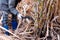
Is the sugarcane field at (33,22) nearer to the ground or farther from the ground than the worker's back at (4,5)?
nearer to the ground

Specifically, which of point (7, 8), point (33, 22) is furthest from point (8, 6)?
point (33, 22)

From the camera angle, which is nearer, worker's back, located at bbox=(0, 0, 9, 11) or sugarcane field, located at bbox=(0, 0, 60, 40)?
sugarcane field, located at bbox=(0, 0, 60, 40)

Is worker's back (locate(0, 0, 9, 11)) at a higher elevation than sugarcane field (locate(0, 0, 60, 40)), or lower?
higher

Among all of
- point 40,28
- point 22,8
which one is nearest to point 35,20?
point 40,28

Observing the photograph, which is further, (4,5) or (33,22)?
(4,5)

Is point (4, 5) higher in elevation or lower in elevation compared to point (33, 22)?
higher

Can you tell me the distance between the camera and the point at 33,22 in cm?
209

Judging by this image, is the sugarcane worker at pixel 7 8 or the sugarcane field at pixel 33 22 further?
the sugarcane worker at pixel 7 8

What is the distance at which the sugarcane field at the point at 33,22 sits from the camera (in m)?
1.96

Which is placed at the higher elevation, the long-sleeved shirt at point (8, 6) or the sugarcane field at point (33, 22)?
the long-sleeved shirt at point (8, 6)

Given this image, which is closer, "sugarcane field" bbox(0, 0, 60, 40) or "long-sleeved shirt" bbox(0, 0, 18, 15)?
"sugarcane field" bbox(0, 0, 60, 40)

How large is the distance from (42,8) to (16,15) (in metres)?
0.36

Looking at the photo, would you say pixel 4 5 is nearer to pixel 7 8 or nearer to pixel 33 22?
pixel 7 8

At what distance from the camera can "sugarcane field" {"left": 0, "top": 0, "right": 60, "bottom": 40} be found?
6.42ft
